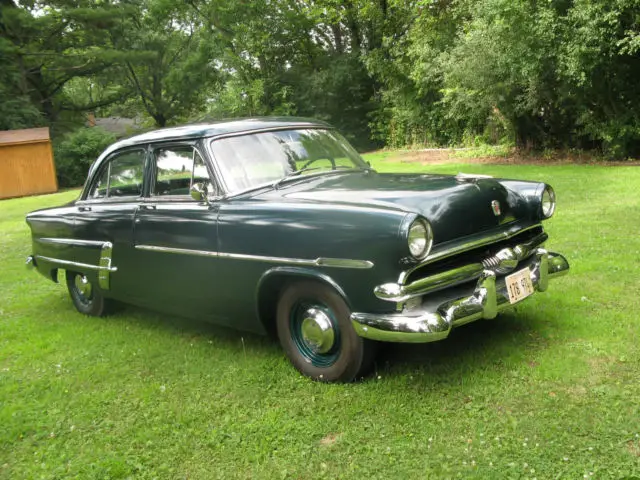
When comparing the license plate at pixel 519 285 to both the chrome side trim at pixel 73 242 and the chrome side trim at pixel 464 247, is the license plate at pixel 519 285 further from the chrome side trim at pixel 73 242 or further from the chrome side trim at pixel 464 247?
the chrome side trim at pixel 73 242

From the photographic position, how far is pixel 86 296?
5543 mm

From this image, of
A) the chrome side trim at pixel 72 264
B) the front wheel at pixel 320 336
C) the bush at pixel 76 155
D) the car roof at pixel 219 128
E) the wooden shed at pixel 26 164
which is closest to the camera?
the front wheel at pixel 320 336

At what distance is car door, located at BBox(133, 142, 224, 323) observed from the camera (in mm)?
4051

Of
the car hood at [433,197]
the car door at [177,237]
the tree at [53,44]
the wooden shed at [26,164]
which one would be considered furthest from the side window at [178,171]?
the tree at [53,44]

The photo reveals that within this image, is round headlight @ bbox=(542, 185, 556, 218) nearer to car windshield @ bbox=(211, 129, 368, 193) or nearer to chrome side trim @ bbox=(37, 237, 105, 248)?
car windshield @ bbox=(211, 129, 368, 193)

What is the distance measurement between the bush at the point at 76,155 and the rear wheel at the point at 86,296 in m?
20.3

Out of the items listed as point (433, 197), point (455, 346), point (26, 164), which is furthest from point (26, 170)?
point (433, 197)

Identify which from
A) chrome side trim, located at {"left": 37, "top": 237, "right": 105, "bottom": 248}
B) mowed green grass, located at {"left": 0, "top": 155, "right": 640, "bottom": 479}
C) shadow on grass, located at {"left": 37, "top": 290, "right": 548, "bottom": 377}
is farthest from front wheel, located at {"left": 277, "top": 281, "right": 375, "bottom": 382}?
chrome side trim, located at {"left": 37, "top": 237, "right": 105, "bottom": 248}

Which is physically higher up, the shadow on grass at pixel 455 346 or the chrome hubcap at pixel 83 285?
the chrome hubcap at pixel 83 285

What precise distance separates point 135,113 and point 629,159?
109 ft

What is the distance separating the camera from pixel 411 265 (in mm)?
3182

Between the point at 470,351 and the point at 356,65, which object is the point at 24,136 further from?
the point at 470,351

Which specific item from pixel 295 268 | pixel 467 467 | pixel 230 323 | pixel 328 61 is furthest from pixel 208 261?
pixel 328 61

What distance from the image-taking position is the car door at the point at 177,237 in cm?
405
